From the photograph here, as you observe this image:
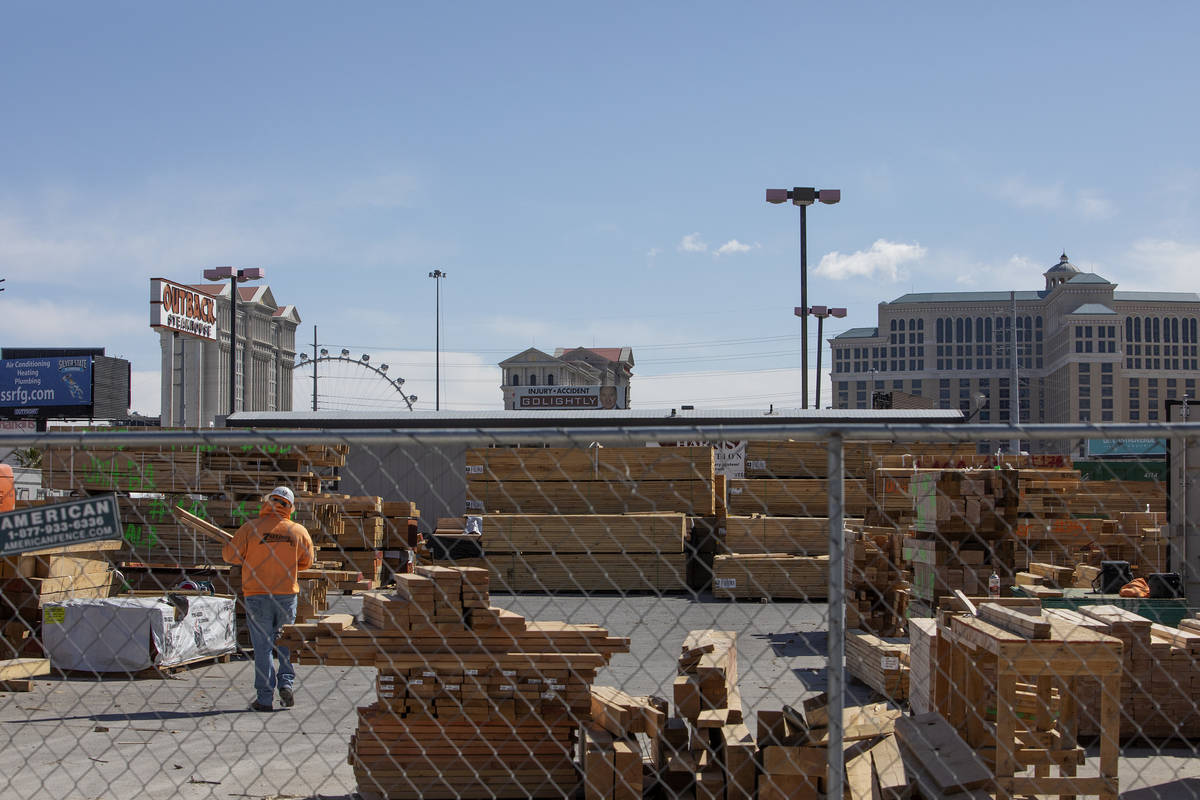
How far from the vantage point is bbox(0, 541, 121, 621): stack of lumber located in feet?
33.2

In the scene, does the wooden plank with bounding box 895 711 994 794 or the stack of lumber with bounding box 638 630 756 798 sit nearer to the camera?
the wooden plank with bounding box 895 711 994 794

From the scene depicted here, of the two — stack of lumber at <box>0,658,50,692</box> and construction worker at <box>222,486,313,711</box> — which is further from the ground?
construction worker at <box>222,486,313,711</box>

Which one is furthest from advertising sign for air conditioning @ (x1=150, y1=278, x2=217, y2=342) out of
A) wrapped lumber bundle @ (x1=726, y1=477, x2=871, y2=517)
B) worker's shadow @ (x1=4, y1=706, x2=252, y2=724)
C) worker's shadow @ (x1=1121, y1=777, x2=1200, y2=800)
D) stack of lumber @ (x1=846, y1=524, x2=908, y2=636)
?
worker's shadow @ (x1=1121, y1=777, x2=1200, y2=800)

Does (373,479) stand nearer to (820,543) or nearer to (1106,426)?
(820,543)

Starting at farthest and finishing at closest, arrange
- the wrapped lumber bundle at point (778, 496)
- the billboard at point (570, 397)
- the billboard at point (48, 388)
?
the billboard at point (570, 397) < the billboard at point (48, 388) < the wrapped lumber bundle at point (778, 496)

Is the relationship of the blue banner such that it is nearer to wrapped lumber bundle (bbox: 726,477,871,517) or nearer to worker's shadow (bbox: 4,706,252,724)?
wrapped lumber bundle (bbox: 726,477,871,517)

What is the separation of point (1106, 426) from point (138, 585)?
509 inches

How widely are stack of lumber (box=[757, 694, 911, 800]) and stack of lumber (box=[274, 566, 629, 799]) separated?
1163 mm

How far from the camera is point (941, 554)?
36.2 ft

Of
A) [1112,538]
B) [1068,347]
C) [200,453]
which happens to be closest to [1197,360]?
[1068,347]

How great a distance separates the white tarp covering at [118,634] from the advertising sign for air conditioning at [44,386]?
30067 mm

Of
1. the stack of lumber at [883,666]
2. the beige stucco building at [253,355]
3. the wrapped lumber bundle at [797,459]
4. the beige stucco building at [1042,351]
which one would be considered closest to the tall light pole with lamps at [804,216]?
the wrapped lumber bundle at [797,459]

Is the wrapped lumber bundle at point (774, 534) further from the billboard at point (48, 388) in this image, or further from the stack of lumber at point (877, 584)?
the billboard at point (48, 388)

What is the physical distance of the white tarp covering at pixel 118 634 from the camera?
9695mm
